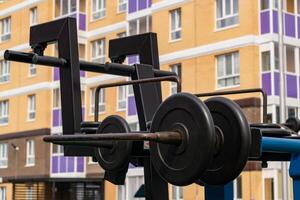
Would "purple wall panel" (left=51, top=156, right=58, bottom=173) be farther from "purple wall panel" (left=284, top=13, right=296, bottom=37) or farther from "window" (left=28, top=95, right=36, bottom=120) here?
"purple wall panel" (left=284, top=13, right=296, bottom=37)

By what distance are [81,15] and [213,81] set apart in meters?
11.7

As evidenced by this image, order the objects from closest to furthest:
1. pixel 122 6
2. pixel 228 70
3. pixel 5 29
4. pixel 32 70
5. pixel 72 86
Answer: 1. pixel 72 86
2. pixel 228 70
3. pixel 122 6
4. pixel 32 70
5. pixel 5 29

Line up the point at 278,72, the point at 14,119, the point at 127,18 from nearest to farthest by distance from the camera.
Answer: the point at 278,72 → the point at 127,18 → the point at 14,119

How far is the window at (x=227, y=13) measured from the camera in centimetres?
2786

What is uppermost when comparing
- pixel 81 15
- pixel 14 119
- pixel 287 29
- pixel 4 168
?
pixel 81 15

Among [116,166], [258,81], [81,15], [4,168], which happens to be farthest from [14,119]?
[116,166]

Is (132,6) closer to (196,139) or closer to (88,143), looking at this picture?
(88,143)

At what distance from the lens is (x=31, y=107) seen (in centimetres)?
3969

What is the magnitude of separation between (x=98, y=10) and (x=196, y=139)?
33.6 metres

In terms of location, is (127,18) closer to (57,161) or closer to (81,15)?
(81,15)

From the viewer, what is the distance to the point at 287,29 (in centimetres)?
2753

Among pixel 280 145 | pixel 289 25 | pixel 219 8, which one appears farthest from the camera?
pixel 219 8

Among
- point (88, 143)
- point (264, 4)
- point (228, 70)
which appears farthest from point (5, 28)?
point (88, 143)

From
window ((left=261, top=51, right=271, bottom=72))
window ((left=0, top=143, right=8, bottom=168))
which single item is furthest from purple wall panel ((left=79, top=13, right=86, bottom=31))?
window ((left=261, top=51, right=271, bottom=72))
